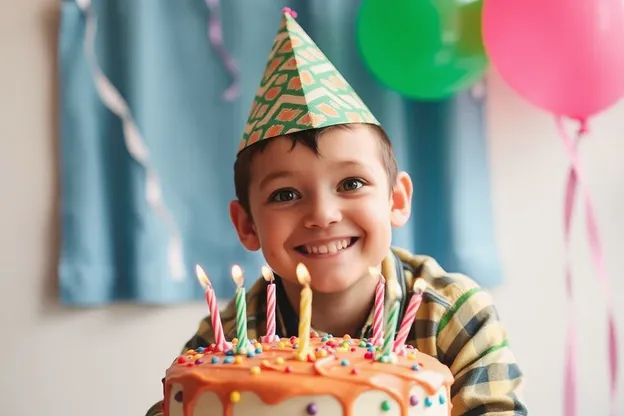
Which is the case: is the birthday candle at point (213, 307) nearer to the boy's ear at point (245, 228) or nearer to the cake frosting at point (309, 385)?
the cake frosting at point (309, 385)

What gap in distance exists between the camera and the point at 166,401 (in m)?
0.93

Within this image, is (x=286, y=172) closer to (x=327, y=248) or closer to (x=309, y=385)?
(x=327, y=248)

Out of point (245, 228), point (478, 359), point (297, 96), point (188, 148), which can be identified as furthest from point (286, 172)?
point (188, 148)

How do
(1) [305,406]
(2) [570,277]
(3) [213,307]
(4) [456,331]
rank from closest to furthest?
(1) [305,406] < (3) [213,307] < (4) [456,331] < (2) [570,277]

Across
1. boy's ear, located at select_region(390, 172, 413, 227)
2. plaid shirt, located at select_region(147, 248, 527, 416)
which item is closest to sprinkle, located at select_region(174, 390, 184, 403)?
plaid shirt, located at select_region(147, 248, 527, 416)

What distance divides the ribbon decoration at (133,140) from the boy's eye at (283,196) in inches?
41.9

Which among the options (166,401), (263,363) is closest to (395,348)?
(263,363)

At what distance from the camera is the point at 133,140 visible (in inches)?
89.4

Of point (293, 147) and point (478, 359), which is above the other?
point (293, 147)

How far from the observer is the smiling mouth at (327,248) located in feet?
4.17

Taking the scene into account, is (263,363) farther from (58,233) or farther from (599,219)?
(599,219)

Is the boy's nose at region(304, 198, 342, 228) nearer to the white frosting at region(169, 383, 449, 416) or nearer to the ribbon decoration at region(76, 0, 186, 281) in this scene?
the white frosting at region(169, 383, 449, 416)

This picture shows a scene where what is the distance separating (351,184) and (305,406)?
0.56 metres

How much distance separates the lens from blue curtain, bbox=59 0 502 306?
226 centimetres
